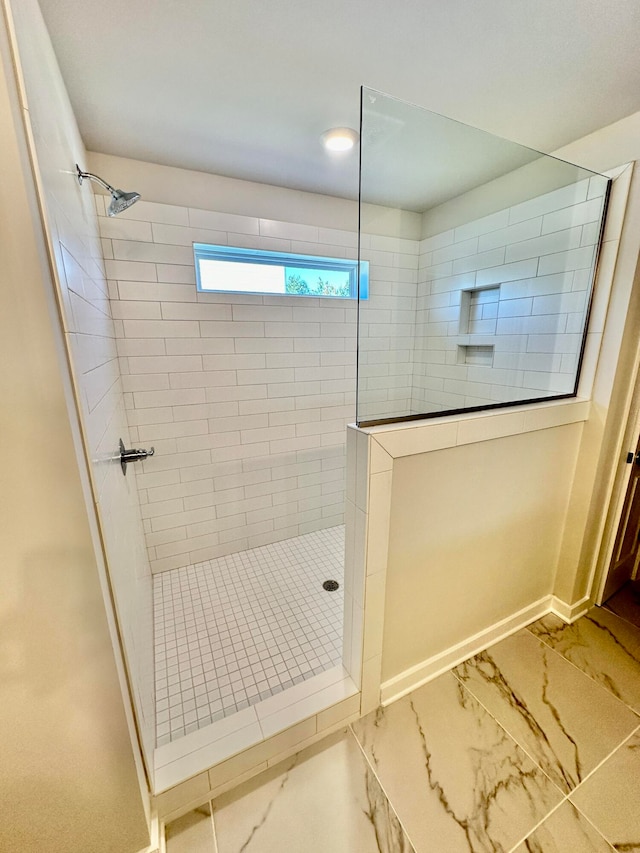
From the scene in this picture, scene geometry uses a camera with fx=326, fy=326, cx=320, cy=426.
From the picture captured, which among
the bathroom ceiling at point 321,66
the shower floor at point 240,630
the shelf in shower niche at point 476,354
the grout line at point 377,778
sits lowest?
the grout line at point 377,778

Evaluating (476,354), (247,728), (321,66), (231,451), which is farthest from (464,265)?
(247,728)

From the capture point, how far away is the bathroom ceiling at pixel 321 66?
93cm

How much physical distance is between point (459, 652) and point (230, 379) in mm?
1891

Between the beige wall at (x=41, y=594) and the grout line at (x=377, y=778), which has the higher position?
the beige wall at (x=41, y=594)

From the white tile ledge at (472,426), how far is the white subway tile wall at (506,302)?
14 centimetres

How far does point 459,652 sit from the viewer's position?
1510mm

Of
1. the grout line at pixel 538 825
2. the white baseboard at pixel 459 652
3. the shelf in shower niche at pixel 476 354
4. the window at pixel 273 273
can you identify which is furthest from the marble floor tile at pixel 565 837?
the window at pixel 273 273

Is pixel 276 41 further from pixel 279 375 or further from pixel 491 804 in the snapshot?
pixel 491 804

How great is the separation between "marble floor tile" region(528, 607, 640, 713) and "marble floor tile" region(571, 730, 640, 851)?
265 millimetres

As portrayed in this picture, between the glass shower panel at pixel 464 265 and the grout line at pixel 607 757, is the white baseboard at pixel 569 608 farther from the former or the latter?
the glass shower panel at pixel 464 265

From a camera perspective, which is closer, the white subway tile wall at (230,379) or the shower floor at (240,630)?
the shower floor at (240,630)

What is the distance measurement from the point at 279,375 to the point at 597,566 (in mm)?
2122

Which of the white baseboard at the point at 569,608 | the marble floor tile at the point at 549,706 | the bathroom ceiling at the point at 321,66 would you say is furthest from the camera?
the white baseboard at the point at 569,608

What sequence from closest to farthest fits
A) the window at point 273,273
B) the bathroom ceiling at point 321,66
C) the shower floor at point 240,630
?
the bathroom ceiling at point 321,66, the shower floor at point 240,630, the window at point 273,273
